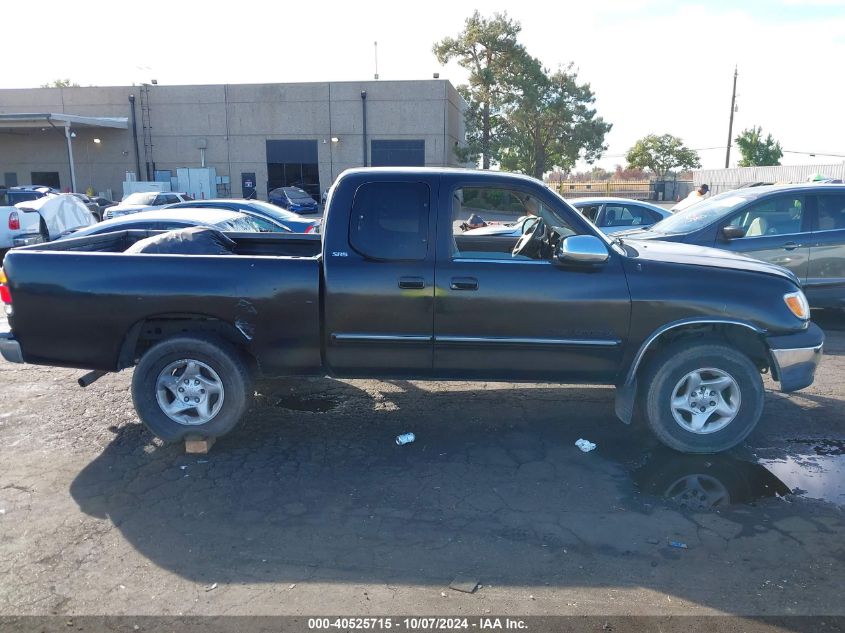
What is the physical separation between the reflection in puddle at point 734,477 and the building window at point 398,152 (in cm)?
3507

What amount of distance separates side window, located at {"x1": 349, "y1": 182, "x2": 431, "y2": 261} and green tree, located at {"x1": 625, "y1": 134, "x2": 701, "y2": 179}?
64.9 metres

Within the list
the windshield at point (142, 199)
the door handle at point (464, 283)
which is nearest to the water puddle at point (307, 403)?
the door handle at point (464, 283)

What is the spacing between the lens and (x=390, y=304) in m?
4.76

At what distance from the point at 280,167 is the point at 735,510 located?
3912cm

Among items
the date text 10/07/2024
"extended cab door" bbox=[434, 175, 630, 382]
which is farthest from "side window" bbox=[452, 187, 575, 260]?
the date text 10/07/2024

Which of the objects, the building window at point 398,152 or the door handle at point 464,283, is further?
the building window at point 398,152

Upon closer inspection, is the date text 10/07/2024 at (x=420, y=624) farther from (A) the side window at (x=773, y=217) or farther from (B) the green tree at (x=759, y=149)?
(B) the green tree at (x=759, y=149)

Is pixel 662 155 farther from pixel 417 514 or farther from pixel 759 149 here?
pixel 417 514

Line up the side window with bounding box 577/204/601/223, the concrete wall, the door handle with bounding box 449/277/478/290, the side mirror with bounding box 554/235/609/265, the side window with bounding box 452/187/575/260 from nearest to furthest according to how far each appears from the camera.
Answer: the side mirror with bounding box 554/235/609/265 < the door handle with bounding box 449/277/478/290 < the side window with bounding box 452/187/575/260 < the side window with bounding box 577/204/601/223 < the concrete wall

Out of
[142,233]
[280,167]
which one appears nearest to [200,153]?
[280,167]

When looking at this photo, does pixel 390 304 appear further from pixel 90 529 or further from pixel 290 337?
pixel 90 529

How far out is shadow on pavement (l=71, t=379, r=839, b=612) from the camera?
3504 millimetres

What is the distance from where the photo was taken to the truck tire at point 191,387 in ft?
15.9

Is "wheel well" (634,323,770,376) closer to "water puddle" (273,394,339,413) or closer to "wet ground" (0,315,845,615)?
"wet ground" (0,315,845,615)
